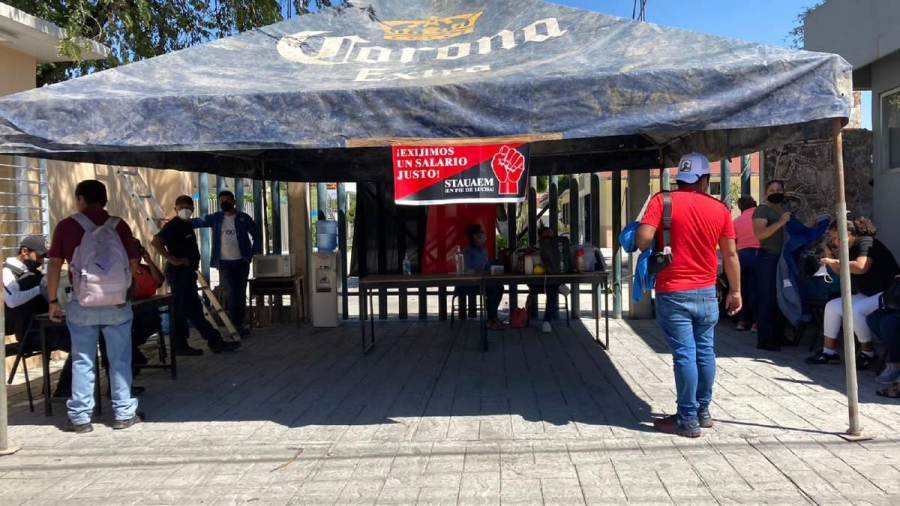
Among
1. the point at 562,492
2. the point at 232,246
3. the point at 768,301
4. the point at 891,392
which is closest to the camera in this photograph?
the point at 562,492

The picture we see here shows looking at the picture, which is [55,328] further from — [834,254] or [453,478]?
[834,254]

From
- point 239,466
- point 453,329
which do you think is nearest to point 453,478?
point 239,466

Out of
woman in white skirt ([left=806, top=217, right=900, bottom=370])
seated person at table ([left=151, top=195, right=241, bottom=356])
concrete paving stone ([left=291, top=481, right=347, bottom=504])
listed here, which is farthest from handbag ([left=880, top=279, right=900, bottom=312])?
seated person at table ([left=151, top=195, right=241, bottom=356])

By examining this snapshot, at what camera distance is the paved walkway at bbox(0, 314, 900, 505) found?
4.12 meters

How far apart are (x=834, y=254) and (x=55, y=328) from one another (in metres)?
6.93

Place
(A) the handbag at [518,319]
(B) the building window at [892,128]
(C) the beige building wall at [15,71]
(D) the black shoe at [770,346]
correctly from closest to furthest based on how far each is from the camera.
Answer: (D) the black shoe at [770,346] → (C) the beige building wall at [15,71] → (B) the building window at [892,128] → (A) the handbag at [518,319]

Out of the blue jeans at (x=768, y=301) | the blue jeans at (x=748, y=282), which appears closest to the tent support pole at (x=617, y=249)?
Result: the blue jeans at (x=748, y=282)

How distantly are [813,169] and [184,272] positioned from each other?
26.4 ft

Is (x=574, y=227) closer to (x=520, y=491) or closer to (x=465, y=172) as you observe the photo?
A: (x=465, y=172)

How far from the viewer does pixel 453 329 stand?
957 centimetres

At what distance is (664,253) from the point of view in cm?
470

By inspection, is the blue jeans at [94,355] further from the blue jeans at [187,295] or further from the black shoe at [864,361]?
the black shoe at [864,361]

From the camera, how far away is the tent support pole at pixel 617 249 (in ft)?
31.9

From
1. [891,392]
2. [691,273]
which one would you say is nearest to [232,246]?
[691,273]
